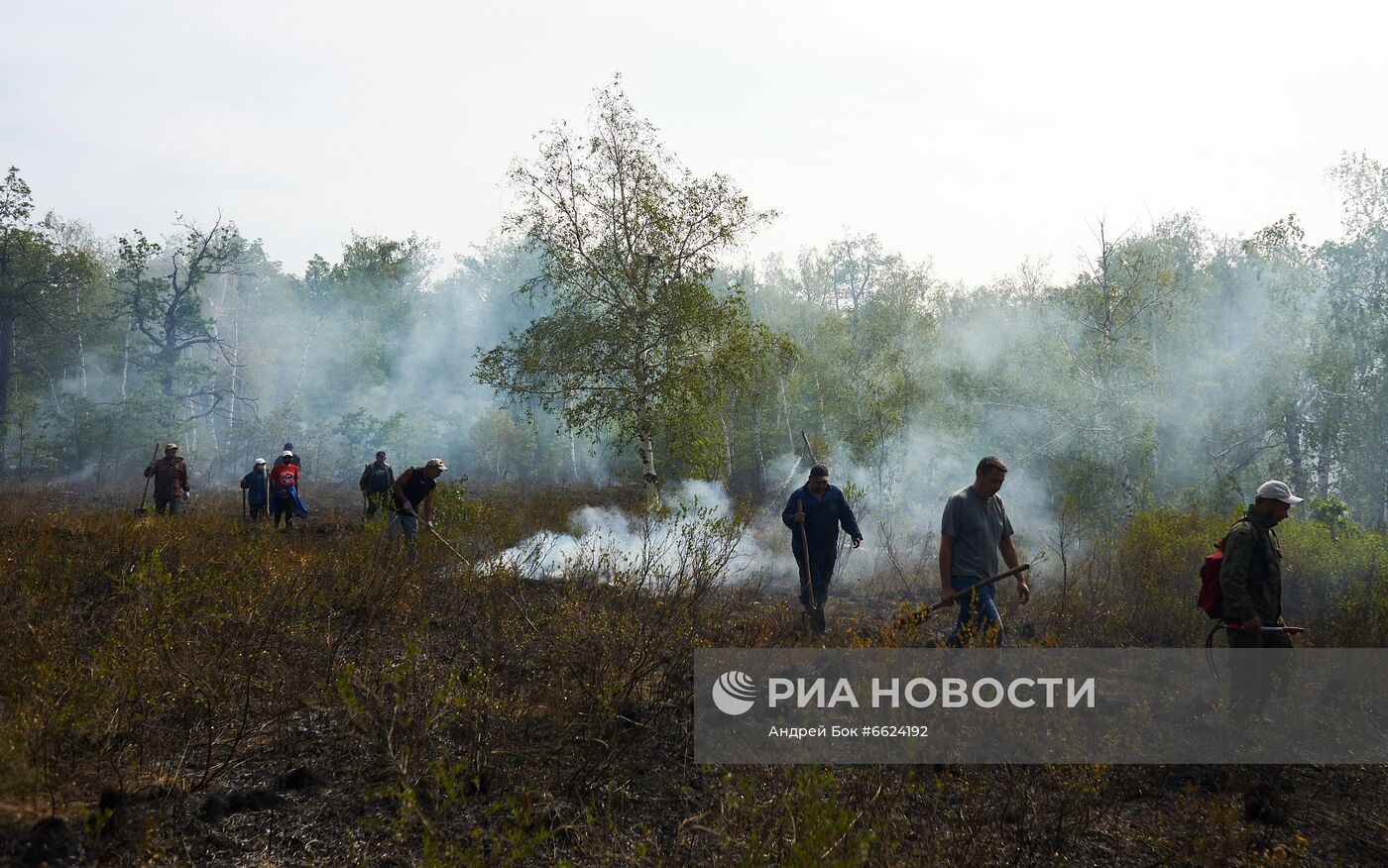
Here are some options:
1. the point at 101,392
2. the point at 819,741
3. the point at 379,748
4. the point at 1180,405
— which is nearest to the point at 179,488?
the point at 379,748

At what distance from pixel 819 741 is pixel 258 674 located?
315 cm

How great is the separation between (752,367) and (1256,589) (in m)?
11.6

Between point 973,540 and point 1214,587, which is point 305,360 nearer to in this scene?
point 973,540

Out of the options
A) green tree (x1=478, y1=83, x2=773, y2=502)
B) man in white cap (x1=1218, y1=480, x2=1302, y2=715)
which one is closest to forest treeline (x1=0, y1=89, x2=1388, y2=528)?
green tree (x1=478, y1=83, x2=773, y2=502)

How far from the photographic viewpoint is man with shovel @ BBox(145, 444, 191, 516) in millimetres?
11914

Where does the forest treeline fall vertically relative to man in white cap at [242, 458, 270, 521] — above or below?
above

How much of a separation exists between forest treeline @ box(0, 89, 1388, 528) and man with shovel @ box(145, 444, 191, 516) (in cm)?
556

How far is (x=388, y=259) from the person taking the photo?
40.8 meters

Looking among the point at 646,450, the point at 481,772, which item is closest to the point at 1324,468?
the point at 646,450

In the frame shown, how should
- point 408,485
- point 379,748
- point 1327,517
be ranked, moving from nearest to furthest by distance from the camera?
1. point 379,748
2. point 408,485
3. point 1327,517

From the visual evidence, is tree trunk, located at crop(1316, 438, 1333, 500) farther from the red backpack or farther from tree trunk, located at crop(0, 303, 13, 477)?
tree trunk, located at crop(0, 303, 13, 477)

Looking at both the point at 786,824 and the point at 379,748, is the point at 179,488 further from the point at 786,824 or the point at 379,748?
the point at 786,824

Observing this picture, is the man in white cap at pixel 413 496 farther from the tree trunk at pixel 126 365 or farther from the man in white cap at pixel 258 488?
the tree trunk at pixel 126 365

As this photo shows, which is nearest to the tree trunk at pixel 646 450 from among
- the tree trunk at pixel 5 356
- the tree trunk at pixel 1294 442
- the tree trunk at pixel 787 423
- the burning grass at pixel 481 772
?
the burning grass at pixel 481 772
